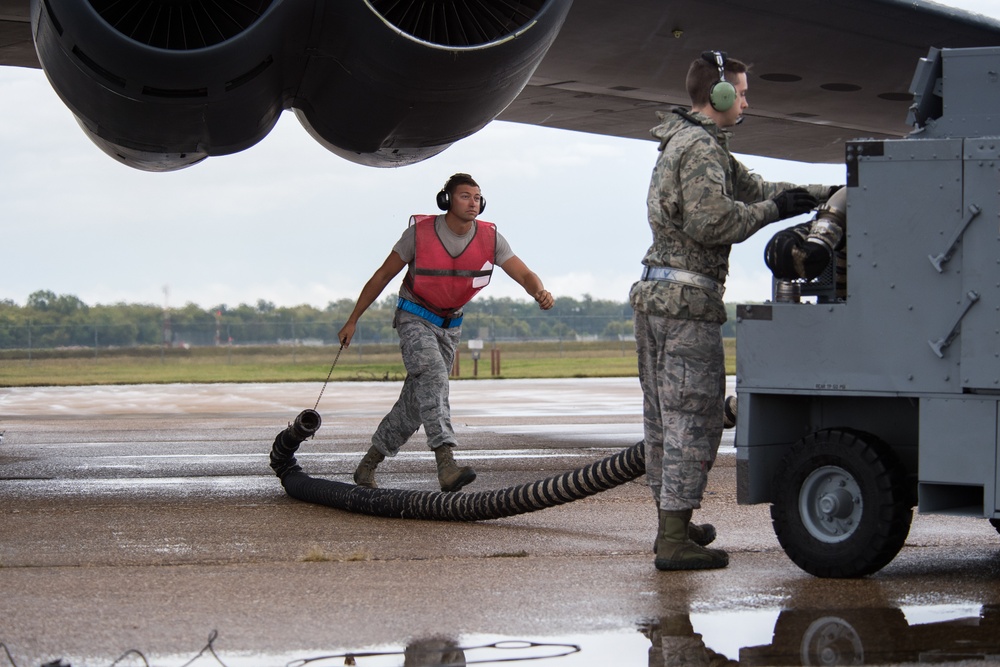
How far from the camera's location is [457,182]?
22.4ft

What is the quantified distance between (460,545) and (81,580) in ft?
5.14

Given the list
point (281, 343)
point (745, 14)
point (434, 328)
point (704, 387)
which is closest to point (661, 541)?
point (704, 387)

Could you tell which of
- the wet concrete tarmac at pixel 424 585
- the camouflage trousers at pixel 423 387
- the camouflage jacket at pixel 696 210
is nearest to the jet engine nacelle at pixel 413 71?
the camouflage trousers at pixel 423 387

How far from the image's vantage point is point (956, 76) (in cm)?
446

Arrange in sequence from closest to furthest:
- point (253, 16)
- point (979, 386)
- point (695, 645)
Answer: point (695, 645), point (979, 386), point (253, 16)

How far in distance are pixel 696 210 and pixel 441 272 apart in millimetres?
2385

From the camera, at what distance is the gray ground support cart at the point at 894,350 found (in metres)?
4.18

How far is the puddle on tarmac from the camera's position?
3.27 m

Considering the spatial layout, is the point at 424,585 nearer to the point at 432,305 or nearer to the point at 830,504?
the point at 830,504

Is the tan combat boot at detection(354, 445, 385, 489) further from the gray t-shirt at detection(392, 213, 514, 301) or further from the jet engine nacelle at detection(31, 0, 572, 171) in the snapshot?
the jet engine nacelle at detection(31, 0, 572, 171)

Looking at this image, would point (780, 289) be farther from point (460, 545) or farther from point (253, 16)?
point (253, 16)

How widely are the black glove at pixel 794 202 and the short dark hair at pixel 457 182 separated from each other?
96.5 inches

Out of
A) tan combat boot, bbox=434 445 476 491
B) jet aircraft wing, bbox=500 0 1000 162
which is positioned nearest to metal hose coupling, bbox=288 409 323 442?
tan combat boot, bbox=434 445 476 491

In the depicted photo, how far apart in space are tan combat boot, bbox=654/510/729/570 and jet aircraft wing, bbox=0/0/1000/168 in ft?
10.3
